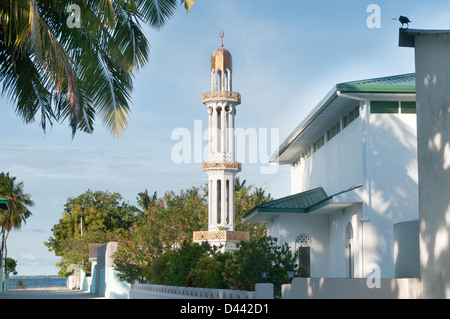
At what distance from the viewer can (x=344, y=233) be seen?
960 inches

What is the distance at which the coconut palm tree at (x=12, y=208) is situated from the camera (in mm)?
58219

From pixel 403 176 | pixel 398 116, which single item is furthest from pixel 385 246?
pixel 398 116

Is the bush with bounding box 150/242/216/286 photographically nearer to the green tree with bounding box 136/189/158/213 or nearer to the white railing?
the white railing

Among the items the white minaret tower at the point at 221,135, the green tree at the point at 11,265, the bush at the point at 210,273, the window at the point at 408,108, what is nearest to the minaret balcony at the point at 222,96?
the white minaret tower at the point at 221,135

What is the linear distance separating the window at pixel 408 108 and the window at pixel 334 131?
362 cm

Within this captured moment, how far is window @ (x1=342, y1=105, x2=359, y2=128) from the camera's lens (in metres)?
23.5

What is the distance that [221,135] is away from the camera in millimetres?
34344

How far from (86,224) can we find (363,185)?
59.0m

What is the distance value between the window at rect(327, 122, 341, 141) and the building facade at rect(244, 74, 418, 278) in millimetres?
43

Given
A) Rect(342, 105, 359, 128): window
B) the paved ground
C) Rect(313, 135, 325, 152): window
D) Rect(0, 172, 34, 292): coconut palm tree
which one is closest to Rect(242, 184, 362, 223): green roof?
Rect(313, 135, 325, 152): window

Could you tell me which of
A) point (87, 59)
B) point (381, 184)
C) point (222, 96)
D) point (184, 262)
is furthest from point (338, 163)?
point (87, 59)

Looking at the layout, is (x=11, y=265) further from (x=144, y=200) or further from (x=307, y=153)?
(x=307, y=153)

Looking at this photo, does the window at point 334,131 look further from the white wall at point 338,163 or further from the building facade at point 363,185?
the white wall at point 338,163
